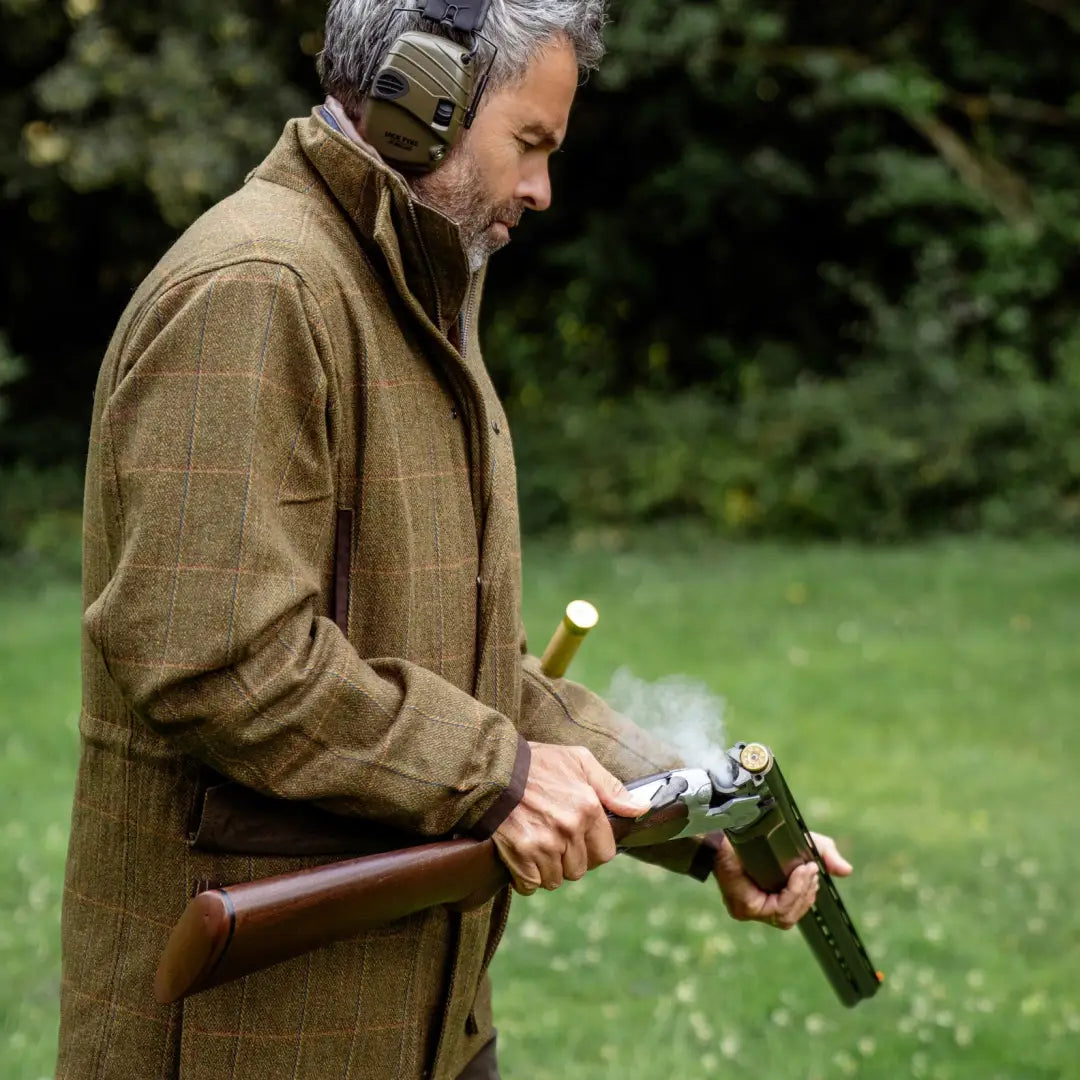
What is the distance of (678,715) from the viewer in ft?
8.48

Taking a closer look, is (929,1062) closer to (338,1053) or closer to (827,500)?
(338,1053)

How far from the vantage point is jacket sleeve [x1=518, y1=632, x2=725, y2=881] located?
8.23 feet

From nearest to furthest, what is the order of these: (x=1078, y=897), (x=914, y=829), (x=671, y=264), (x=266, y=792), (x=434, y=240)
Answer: (x=266, y=792)
(x=434, y=240)
(x=1078, y=897)
(x=914, y=829)
(x=671, y=264)

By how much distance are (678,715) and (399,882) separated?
0.77 metres

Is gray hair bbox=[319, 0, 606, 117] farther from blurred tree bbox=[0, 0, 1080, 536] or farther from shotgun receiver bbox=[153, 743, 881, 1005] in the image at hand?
blurred tree bbox=[0, 0, 1080, 536]

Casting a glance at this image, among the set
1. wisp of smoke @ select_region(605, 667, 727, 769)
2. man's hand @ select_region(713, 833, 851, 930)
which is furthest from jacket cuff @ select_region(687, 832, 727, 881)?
wisp of smoke @ select_region(605, 667, 727, 769)

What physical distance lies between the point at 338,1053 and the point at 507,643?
599 mm

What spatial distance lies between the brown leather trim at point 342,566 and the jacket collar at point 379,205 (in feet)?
0.99

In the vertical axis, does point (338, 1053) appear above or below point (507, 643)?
below

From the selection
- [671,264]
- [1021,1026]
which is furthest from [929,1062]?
[671,264]

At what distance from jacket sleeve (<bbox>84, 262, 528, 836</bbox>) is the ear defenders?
30 centimetres

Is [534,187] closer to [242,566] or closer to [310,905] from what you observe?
[242,566]

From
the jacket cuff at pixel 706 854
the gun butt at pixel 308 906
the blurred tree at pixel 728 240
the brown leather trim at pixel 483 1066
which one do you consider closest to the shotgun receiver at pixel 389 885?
the gun butt at pixel 308 906

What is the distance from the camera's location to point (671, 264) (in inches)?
645
